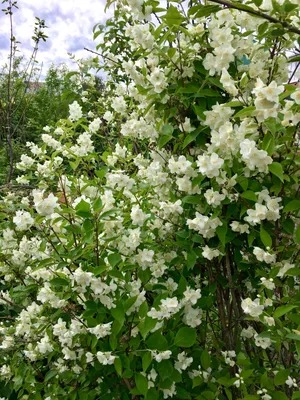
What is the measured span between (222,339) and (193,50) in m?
1.33

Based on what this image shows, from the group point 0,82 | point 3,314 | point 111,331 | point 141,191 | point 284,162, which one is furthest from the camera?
point 0,82

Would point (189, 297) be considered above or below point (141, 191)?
below

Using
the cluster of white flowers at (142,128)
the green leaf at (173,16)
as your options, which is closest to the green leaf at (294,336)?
the cluster of white flowers at (142,128)

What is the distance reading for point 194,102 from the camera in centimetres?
A: 152

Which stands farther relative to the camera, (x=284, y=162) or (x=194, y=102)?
(x=194, y=102)

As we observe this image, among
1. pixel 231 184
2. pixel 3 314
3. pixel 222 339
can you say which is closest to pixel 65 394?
pixel 222 339

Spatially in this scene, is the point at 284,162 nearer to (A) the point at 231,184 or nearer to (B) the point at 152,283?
(A) the point at 231,184

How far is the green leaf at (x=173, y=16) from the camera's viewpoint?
55.2 inches

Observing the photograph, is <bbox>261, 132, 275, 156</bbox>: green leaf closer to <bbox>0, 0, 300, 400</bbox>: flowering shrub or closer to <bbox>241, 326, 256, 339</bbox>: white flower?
<bbox>0, 0, 300, 400</bbox>: flowering shrub

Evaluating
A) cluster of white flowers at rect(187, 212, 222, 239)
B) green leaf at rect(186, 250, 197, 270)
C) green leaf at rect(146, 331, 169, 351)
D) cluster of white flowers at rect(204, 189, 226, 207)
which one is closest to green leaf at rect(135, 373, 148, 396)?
green leaf at rect(146, 331, 169, 351)

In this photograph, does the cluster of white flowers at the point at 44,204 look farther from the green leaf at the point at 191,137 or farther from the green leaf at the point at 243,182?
the green leaf at the point at 243,182

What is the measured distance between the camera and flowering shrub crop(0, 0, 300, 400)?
138 cm

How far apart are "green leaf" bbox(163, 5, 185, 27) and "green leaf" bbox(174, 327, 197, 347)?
1131 millimetres

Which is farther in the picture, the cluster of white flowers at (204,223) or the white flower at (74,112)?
the white flower at (74,112)
